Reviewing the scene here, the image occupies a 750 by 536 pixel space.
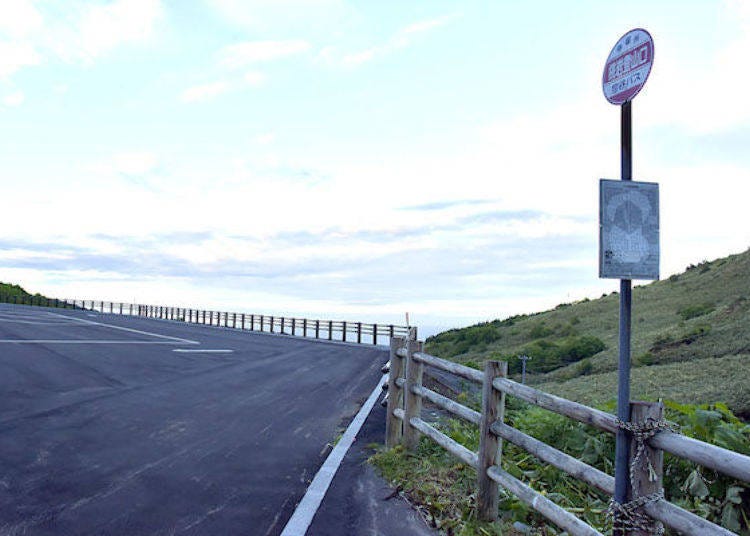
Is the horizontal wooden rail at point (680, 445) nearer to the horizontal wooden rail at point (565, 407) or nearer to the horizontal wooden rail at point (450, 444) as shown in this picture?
the horizontal wooden rail at point (565, 407)

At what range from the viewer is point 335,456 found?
8.23 meters

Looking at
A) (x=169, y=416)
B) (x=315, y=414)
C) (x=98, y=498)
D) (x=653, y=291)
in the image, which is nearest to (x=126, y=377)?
(x=169, y=416)

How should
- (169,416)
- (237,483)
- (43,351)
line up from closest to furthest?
(237,483) < (169,416) < (43,351)

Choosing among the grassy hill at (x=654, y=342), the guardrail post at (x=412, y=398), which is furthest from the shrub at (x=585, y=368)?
the guardrail post at (x=412, y=398)

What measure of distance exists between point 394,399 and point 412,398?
666mm

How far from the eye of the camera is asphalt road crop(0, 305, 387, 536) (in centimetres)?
584

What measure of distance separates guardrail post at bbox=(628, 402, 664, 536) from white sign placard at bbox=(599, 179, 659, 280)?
831 mm

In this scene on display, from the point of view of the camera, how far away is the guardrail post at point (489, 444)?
5891mm

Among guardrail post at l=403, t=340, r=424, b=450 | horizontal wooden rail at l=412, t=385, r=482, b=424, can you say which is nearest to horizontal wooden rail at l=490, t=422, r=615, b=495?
horizontal wooden rail at l=412, t=385, r=482, b=424

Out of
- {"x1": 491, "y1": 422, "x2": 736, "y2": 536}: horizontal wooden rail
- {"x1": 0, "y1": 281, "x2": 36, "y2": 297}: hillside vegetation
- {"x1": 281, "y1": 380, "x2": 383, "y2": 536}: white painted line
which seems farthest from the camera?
{"x1": 0, "y1": 281, "x2": 36, "y2": 297}: hillside vegetation

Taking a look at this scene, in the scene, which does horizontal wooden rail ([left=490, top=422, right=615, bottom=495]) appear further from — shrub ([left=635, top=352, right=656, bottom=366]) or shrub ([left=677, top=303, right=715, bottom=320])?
shrub ([left=677, top=303, right=715, bottom=320])

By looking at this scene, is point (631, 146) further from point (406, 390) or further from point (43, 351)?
point (43, 351)

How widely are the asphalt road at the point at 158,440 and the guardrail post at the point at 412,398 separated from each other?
1.14 metres

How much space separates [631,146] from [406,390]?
A: 4.85 meters
